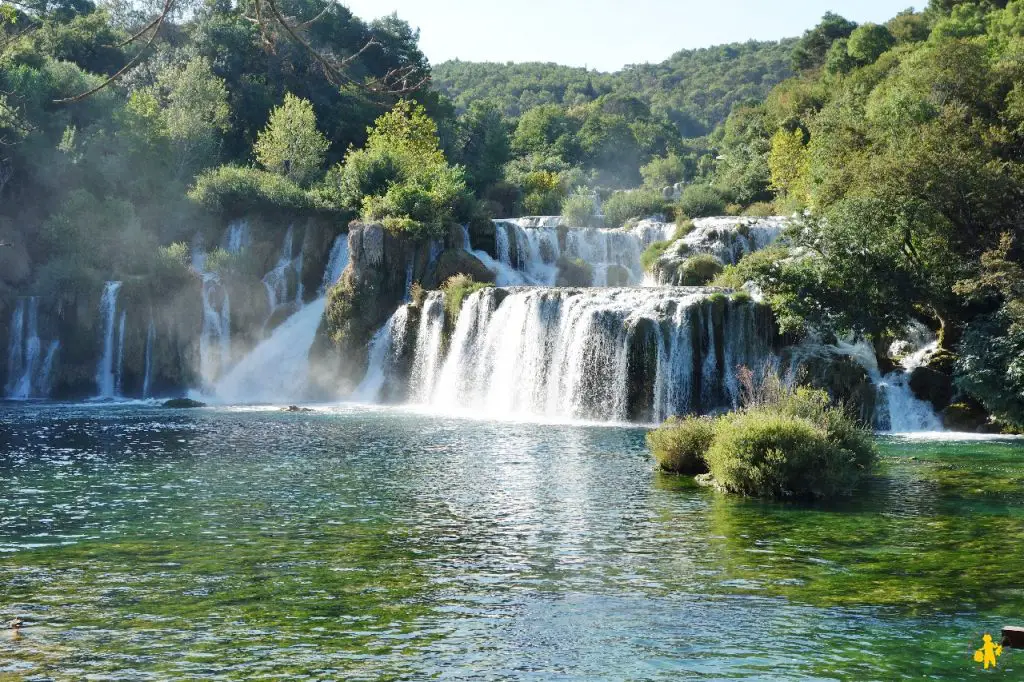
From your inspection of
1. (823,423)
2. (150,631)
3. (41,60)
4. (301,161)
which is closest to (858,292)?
(823,423)

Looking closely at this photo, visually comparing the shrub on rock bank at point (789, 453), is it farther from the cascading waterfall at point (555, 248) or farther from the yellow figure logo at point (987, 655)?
the cascading waterfall at point (555, 248)

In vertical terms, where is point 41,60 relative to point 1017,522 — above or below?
above

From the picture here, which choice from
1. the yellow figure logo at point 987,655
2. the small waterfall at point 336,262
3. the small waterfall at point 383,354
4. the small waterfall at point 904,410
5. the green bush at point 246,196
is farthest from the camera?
the green bush at point 246,196

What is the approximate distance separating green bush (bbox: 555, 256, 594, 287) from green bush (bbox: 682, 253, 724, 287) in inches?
275

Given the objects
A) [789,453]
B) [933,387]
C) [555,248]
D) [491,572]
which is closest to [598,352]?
[933,387]

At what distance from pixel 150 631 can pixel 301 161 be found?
57300 mm

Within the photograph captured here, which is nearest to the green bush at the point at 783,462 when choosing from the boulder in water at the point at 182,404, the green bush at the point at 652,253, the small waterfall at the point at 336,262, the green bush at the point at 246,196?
the green bush at the point at 652,253

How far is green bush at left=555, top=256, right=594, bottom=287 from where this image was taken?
170ft

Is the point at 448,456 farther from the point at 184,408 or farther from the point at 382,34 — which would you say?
the point at 382,34

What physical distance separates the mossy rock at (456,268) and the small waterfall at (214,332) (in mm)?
10505

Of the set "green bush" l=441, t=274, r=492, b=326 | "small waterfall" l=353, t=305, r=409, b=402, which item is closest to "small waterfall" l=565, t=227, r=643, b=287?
"green bush" l=441, t=274, r=492, b=326

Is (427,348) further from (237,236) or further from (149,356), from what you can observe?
(237,236)

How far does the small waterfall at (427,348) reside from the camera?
45.4m

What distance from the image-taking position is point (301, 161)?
66188mm
